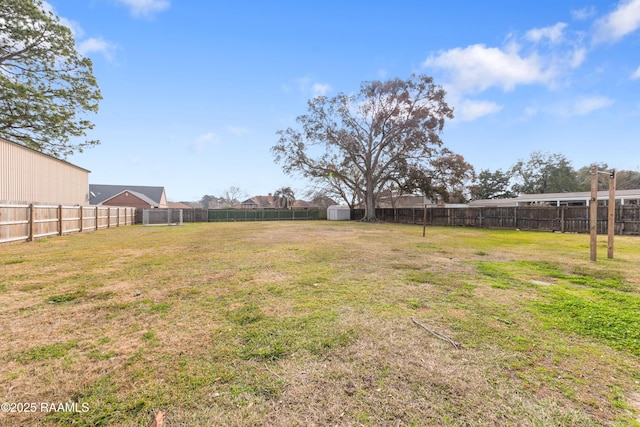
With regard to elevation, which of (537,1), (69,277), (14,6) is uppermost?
(14,6)

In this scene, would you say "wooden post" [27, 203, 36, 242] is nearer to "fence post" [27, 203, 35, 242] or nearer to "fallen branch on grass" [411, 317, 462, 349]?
"fence post" [27, 203, 35, 242]

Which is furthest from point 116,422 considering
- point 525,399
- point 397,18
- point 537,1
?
point 537,1

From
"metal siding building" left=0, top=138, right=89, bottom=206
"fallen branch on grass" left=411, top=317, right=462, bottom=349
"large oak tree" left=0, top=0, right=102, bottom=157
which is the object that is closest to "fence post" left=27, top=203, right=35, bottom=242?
"metal siding building" left=0, top=138, right=89, bottom=206

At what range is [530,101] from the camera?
14297 mm

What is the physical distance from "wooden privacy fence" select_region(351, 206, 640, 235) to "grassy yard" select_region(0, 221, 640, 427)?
1183cm

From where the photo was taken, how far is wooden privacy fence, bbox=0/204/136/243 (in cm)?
805

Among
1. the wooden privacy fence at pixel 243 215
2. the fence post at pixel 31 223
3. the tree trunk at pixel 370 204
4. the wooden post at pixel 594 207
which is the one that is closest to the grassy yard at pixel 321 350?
the wooden post at pixel 594 207

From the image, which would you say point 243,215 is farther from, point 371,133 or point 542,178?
point 542,178

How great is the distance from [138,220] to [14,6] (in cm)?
1501

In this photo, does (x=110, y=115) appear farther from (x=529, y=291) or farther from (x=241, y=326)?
(x=529, y=291)

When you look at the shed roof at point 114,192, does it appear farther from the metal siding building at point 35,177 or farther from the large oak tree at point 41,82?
the large oak tree at point 41,82

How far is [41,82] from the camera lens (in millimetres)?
12055

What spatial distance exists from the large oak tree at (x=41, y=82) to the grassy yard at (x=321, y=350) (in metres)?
12.5

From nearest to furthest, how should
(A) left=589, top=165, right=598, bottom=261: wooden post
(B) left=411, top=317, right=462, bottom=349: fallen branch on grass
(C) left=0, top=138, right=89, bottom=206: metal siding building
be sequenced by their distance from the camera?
(B) left=411, top=317, right=462, bottom=349: fallen branch on grass, (A) left=589, top=165, right=598, bottom=261: wooden post, (C) left=0, top=138, right=89, bottom=206: metal siding building
